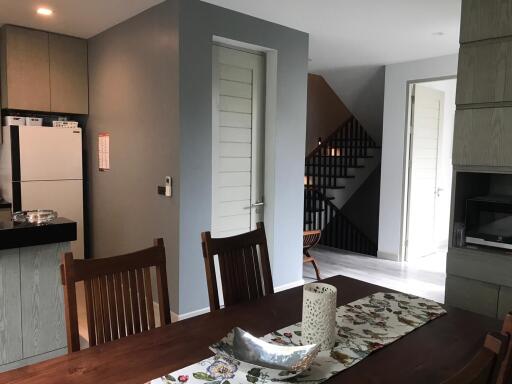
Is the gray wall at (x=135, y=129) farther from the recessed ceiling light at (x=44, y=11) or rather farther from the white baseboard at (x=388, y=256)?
the white baseboard at (x=388, y=256)

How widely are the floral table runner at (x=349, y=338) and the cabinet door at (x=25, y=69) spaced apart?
3.75 metres

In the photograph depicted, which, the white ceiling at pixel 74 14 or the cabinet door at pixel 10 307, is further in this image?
the white ceiling at pixel 74 14

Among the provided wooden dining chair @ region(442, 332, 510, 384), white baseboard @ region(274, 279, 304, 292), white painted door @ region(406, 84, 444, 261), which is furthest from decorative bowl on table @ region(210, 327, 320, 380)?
white painted door @ region(406, 84, 444, 261)

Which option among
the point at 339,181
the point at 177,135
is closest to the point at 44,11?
the point at 177,135

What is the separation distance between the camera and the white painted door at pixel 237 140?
3.59 meters

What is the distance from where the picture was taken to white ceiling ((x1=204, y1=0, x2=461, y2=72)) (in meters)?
3.29

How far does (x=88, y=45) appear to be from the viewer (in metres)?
4.37

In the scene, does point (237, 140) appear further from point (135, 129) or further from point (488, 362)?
point (488, 362)

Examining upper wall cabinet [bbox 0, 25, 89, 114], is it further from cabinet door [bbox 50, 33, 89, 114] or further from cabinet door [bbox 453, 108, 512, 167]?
cabinet door [bbox 453, 108, 512, 167]

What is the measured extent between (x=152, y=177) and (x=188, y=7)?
136 cm

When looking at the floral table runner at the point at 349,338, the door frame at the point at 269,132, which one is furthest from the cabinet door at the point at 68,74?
the floral table runner at the point at 349,338

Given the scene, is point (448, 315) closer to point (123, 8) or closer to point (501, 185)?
point (501, 185)

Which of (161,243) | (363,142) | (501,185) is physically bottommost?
(161,243)

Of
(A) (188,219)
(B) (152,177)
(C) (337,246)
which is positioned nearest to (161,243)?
(A) (188,219)
